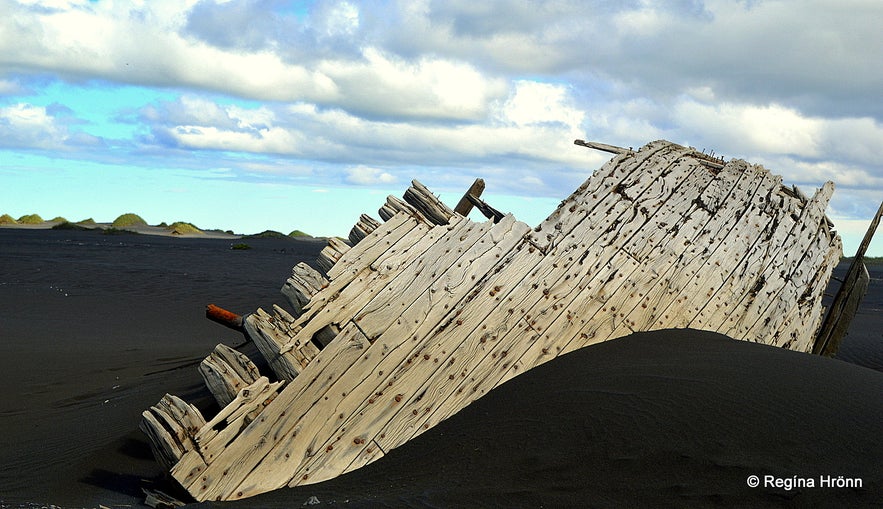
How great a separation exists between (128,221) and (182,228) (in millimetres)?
7438

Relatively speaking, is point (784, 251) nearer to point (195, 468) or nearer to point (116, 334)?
point (195, 468)

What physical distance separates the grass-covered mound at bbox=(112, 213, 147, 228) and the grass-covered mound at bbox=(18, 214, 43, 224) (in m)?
6.00

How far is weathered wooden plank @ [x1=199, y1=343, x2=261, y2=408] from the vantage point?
555 centimetres

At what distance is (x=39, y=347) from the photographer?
1241 centimetres

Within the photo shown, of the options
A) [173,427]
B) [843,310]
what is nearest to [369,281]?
[173,427]

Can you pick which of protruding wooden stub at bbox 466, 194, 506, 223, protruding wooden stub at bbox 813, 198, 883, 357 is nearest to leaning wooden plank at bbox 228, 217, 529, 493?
protruding wooden stub at bbox 466, 194, 506, 223

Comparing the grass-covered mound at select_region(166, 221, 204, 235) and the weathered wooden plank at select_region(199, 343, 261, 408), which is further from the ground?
the grass-covered mound at select_region(166, 221, 204, 235)

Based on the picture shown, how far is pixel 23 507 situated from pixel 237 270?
1995 centimetres

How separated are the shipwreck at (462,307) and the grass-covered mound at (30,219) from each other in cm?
6597

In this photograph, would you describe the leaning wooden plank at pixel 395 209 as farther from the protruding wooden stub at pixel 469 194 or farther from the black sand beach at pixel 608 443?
the black sand beach at pixel 608 443

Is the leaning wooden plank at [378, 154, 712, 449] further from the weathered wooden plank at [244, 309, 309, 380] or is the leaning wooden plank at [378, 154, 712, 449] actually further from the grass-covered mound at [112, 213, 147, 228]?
the grass-covered mound at [112, 213, 147, 228]

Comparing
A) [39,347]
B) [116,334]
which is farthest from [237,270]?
[39,347]

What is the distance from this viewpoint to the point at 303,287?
238 inches

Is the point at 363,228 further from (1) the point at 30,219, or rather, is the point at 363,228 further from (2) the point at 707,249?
(1) the point at 30,219
